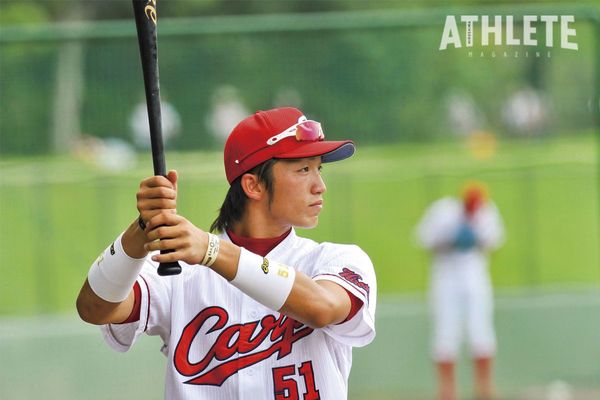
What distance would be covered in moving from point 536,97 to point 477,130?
476 mm

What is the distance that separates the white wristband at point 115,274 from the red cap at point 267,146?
1.33ft

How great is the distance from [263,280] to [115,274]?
400mm

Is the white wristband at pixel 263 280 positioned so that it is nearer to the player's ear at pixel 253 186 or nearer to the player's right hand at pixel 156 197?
the player's right hand at pixel 156 197

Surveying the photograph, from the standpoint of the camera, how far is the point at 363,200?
847cm

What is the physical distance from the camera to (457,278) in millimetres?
8469

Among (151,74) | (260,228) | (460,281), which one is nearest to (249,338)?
(260,228)

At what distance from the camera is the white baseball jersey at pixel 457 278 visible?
327 inches

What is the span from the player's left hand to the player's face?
1.52 ft

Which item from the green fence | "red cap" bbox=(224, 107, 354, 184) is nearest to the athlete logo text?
the green fence

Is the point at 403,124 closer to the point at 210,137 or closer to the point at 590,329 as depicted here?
the point at 210,137

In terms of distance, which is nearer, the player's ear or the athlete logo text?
the player's ear

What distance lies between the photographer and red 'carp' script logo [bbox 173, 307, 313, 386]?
9.87 feet

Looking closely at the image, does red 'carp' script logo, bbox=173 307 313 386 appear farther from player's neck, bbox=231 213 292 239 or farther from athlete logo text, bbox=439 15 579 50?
athlete logo text, bbox=439 15 579 50

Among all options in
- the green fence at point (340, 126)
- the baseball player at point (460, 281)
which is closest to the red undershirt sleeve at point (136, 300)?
the green fence at point (340, 126)
